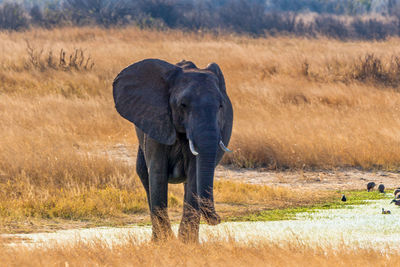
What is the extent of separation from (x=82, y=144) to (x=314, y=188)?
13.7ft

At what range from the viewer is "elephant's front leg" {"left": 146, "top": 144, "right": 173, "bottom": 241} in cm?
711

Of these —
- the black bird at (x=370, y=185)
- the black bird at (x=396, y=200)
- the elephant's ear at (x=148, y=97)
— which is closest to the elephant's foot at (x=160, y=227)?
the elephant's ear at (x=148, y=97)

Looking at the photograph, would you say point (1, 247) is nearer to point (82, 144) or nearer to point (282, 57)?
point (82, 144)

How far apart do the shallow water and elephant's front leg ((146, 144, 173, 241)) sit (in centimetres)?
24

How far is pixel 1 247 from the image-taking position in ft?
21.3

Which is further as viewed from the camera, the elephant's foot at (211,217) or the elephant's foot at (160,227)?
the elephant's foot at (160,227)

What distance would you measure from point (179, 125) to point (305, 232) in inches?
80.7

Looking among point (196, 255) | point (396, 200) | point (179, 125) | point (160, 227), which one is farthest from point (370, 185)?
point (196, 255)

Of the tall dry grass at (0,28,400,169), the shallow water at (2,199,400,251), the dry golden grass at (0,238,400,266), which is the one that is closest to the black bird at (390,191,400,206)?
the shallow water at (2,199,400,251)

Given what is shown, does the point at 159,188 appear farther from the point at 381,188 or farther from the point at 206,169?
the point at 381,188

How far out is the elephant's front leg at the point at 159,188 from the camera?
7.11 metres

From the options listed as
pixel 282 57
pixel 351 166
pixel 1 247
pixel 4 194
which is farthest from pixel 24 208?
pixel 282 57

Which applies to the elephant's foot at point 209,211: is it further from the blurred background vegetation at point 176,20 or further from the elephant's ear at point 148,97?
the blurred background vegetation at point 176,20

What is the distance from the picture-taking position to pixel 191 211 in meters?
6.93
